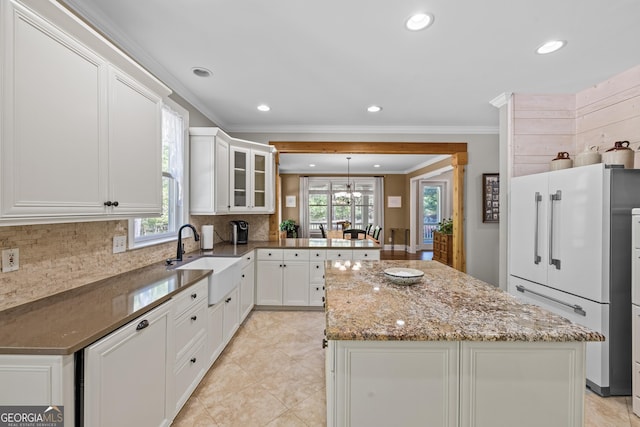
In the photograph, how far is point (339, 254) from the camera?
12.0ft

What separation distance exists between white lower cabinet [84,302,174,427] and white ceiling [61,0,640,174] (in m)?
1.83

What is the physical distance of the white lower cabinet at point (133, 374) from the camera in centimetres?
108

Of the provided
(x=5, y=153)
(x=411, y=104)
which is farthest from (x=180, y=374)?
(x=411, y=104)

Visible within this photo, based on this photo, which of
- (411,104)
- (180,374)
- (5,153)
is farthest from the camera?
(411,104)

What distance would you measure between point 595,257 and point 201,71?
346cm

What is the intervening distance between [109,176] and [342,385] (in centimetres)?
157

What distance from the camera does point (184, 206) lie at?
296cm

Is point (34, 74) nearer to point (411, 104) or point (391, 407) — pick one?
point (391, 407)

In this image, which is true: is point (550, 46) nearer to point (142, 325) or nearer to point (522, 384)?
point (522, 384)

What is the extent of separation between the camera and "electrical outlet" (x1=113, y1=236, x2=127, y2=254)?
6.46 ft

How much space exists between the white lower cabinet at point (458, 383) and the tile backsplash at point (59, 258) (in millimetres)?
1563

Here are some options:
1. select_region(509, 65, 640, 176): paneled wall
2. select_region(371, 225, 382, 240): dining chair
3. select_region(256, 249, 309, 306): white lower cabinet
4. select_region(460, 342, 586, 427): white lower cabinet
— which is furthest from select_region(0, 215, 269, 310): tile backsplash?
select_region(371, 225, 382, 240): dining chair

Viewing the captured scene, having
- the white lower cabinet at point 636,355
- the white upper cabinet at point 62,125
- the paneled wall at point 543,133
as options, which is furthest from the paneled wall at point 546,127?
the white upper cabinet at point 62,125

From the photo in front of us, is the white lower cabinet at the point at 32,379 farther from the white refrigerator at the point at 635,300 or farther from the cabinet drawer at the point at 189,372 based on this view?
the white refrigerator at the point at 635,300
